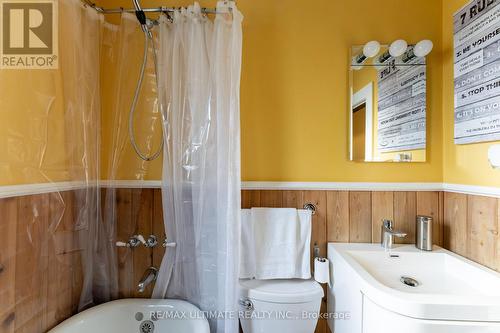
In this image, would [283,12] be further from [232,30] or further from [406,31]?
[406,31]

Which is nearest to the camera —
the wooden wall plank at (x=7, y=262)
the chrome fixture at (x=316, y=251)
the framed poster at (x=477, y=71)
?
the wooden wall plank at (x=7, y=262)

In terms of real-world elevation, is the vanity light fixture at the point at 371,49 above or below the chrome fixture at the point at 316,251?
above

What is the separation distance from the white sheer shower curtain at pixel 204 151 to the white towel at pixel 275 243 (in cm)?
12

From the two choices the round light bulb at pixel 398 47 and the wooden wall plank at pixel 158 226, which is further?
the wooden wall plank at pixel 158 226

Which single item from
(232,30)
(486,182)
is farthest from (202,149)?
(486,182)

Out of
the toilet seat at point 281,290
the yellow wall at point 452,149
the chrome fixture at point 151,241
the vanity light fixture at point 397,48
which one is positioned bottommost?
the toilet seat at point 281,290

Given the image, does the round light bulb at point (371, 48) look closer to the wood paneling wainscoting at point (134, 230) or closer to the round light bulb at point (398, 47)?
the round light bulb at point (398, 47)

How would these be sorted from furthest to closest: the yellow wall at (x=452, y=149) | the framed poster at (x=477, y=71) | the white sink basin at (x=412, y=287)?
the yellow wall at (x=452, y=149), the framed poster at (x=477, y=71), the white sink basin at (x=412, y=287)

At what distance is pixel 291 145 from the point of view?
142 cm

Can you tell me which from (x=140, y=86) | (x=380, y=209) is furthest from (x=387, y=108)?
(x=140, y=86)

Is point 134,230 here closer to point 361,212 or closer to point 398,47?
point 361,212

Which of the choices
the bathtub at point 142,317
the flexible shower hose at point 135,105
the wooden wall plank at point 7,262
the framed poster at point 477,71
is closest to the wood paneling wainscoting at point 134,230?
the wooden wall plank at point 7,262

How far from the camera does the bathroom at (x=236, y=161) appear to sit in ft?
3.46

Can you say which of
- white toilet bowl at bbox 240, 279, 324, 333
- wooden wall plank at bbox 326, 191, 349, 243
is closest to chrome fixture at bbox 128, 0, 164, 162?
white toilet bowl at bbox 240, 279, 324, 333
